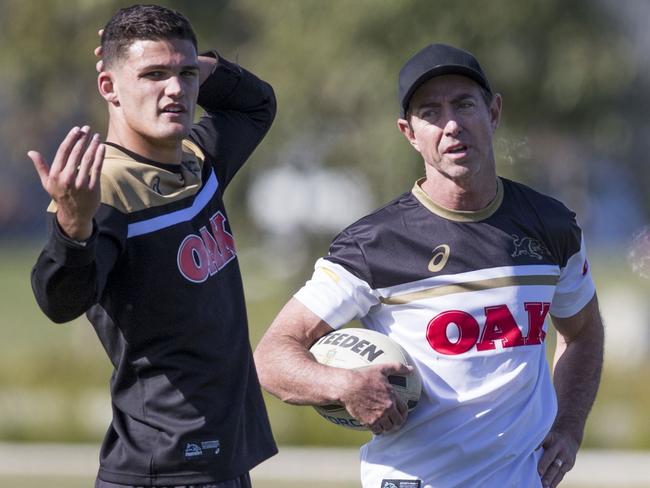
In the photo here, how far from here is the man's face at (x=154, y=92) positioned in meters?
4.17

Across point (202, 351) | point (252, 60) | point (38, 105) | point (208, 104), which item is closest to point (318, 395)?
point (202, 351)

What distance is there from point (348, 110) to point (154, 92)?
36.3 ft

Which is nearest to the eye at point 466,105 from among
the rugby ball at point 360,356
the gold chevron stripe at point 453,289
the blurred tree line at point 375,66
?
the gold chevron stripe at point 453,289

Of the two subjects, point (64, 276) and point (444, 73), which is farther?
point (444, 73)

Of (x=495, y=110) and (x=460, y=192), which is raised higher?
(x=495, y=110)

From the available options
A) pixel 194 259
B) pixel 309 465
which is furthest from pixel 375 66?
pixel 194 259

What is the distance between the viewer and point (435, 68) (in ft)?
14.6

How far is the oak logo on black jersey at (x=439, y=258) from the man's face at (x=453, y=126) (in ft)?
0.83

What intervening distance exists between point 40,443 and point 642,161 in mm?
8983

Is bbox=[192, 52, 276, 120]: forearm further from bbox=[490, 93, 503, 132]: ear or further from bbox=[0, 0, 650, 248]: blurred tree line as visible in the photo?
bbox=[0, 0, 650, 248]: blurred tree line

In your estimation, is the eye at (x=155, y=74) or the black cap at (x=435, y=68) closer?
the eye at (x=155, y=74)

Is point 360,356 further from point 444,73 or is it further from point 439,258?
point 444,73

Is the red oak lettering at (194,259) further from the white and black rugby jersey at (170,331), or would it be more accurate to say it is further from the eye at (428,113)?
the eye at (428,113)

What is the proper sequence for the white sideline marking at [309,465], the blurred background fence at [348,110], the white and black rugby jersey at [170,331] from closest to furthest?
the white and black rugby jersey at [170,331] < the white sideline marking at [309,465] < the blurred background fence at [348,110]
